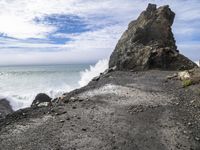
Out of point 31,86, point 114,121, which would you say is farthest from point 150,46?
point 31,86

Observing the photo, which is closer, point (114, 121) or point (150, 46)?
point (114, 121)

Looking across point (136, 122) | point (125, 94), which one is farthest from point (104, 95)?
point (136, 122)

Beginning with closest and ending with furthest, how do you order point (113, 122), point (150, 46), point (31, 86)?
1. point (113, 122)
2. point (150, 46)
3. point (31, 86)

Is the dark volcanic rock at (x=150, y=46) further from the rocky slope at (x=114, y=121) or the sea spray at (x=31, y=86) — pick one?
the sea spray at (x=31, y=86)

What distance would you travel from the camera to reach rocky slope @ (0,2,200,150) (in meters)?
8.23

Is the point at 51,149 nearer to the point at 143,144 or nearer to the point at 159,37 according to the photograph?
the point at 143,144

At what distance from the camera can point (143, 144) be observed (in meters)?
8.13

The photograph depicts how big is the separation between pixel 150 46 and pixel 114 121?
12.9 meters

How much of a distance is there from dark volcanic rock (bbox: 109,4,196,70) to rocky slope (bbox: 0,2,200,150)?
5859 millimetres

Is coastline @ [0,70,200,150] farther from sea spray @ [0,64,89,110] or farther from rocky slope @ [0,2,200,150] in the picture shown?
sea spray @ [0,64,89,110]

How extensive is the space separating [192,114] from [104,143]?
126 inches

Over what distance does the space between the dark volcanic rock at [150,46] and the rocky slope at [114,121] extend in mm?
5859

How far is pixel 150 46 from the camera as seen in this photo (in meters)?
22.0

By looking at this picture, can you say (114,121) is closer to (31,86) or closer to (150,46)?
(150,46)
